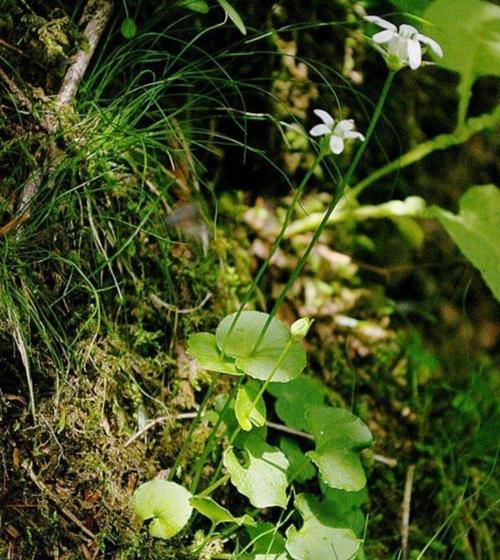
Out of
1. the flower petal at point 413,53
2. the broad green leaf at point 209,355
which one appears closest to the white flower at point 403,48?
the flower petal at point 413,53

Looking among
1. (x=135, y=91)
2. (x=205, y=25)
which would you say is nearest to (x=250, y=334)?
(x=135, y=91)

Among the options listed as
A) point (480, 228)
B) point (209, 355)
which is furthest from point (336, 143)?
point (480, 228)

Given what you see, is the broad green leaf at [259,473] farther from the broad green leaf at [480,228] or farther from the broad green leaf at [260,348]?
the broad green leaf at [480,228]

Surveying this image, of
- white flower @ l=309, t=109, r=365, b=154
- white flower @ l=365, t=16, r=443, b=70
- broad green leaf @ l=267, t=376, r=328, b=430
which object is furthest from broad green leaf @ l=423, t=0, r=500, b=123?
broad green leaf @ l=267, t=376, r=328, b=430

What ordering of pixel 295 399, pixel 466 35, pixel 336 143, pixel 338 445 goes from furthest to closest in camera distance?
pixel 466 35 < pixel 295 399 < pixel 338 445 < pixel 336 143

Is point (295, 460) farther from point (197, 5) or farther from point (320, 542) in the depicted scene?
point (197, 5)

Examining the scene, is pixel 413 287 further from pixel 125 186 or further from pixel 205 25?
pixel 125 186
